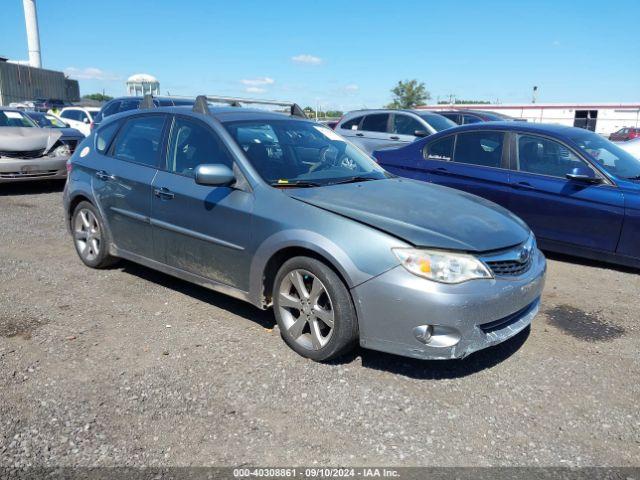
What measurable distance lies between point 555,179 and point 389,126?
19.6 ft

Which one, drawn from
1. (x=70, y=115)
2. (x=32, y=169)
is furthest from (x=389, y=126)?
(x=70, y=115)

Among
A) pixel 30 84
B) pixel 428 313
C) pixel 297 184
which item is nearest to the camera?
pixel 428 313

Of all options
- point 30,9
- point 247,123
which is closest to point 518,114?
point 247,123

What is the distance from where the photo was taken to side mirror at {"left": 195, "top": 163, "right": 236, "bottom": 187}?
3.79 meters

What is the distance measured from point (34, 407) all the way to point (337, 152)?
2.93 metres

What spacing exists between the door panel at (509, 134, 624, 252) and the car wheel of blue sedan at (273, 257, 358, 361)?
3.47 meters

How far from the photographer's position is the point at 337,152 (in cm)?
468

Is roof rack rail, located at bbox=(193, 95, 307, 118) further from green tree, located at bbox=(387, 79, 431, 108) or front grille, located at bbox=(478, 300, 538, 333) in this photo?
green tree, located at bbox=(387, 79, 431, 108)

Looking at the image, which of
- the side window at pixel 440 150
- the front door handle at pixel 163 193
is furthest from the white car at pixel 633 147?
the front door handle at pixel 163 193

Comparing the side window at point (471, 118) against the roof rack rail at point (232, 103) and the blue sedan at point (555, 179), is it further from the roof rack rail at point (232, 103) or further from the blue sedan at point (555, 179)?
the roof rack rail at point (232, 103)

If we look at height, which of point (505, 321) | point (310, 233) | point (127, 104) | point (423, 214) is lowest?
point (505, 321)

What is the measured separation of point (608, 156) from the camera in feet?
19.8

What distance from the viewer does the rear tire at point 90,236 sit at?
17.1 feet

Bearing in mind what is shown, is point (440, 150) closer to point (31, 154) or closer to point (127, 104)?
point (31, 154)
